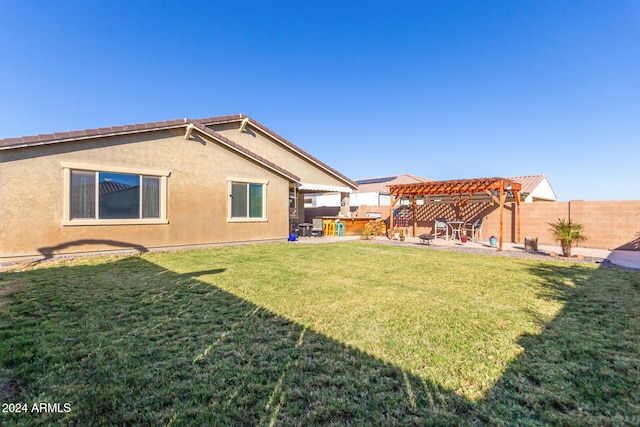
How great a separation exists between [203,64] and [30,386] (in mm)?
20905

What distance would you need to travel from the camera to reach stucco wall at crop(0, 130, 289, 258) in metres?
8.32

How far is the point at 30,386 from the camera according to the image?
2646mm

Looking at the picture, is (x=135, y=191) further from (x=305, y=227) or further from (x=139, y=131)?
(x=305, y=227)

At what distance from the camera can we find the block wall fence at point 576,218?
12.9m

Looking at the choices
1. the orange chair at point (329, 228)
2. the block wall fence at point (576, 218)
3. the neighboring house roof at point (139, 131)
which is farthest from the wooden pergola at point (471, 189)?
the neighboring house roof at point (139, 131)

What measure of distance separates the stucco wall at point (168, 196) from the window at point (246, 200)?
29 centimetres

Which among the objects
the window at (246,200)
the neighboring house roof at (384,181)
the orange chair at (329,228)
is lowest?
the orange chair at (329,228)

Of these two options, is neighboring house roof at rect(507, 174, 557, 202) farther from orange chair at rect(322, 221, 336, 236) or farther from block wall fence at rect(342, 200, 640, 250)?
orange chair at rect(322, 221, 336, 236)

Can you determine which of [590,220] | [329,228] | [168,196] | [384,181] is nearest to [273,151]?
[329,228]

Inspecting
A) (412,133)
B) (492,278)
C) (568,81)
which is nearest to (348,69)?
(412,133)

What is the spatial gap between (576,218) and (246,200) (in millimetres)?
16168

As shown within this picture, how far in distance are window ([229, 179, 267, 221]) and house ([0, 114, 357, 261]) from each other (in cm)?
5

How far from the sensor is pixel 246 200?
13.2m

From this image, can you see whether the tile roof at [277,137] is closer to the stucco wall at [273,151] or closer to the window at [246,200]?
the stucco wall at [273,151]
